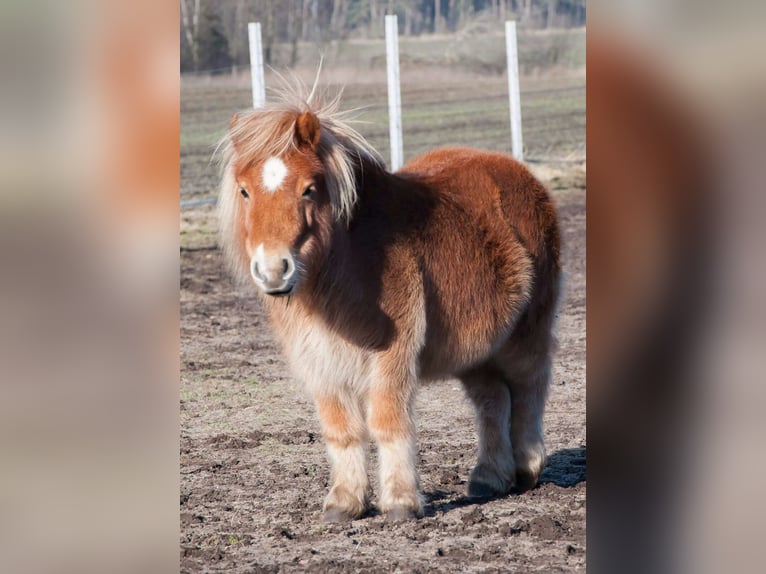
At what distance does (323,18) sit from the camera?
29734mm

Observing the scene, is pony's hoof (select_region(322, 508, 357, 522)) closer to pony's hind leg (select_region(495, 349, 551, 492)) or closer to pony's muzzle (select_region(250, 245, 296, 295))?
pony's hind leg (select_region(495, 349, 551, 492))

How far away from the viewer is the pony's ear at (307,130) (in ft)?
12.2

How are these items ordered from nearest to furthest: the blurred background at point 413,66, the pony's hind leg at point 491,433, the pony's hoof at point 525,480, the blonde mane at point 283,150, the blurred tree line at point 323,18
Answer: the blonde mane at point 283,150
the pony's hind leg at point 491,433
the pony's hoof at point 525,480
the blurred background at point 413,66
the blurred tree line at point 323,18

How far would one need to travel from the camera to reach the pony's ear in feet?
12.2

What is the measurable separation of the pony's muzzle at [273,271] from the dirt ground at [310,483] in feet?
3.53

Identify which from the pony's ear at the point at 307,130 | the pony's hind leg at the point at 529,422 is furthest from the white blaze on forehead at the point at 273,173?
the pony's hind leg at the point at 529,422

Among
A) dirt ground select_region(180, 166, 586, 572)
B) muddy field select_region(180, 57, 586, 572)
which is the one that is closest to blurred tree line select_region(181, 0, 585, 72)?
muddy field select_region(180, 57, 586, 572)

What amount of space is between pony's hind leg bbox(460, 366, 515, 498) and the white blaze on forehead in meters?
1.67

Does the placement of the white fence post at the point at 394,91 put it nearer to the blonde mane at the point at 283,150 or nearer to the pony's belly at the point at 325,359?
the blonde mane at the point at 283,150

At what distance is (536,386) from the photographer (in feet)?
15.6
